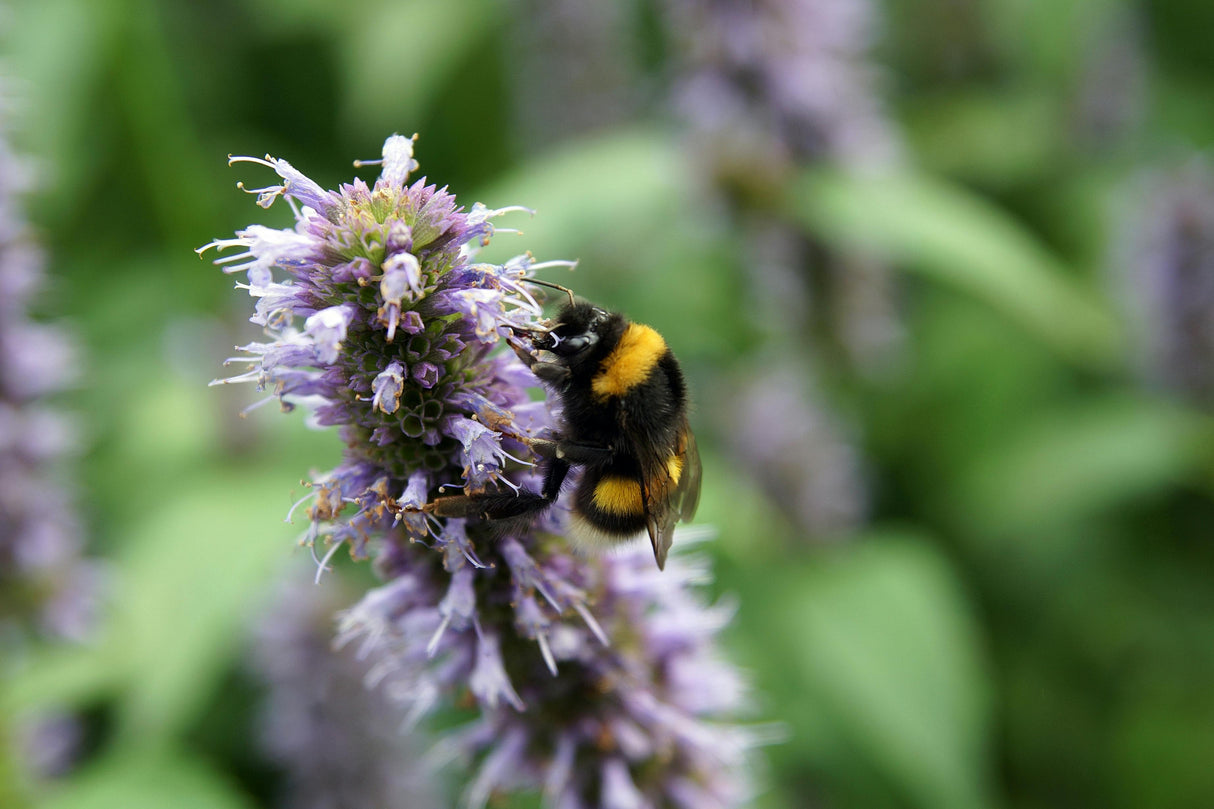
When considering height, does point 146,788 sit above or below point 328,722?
above

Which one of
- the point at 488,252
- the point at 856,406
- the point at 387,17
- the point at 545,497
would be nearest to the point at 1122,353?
the point at 856,406

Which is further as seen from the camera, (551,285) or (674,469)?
(674,469)

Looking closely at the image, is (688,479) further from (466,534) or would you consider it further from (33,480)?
(33,480)

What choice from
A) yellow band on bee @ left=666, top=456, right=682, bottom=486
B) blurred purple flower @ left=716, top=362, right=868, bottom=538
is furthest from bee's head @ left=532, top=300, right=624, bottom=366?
blurred purple flower @ left=716, top=362, right=868, bottom=538

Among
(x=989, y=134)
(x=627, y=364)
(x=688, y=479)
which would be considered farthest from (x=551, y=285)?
(x=989, y=134)

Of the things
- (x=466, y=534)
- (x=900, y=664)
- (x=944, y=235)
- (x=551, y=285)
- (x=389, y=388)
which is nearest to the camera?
(x=389, y=388)

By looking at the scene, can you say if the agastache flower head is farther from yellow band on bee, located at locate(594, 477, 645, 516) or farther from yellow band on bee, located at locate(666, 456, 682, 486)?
yellow band on bee, located at locate(666, 456, 682, 486)
